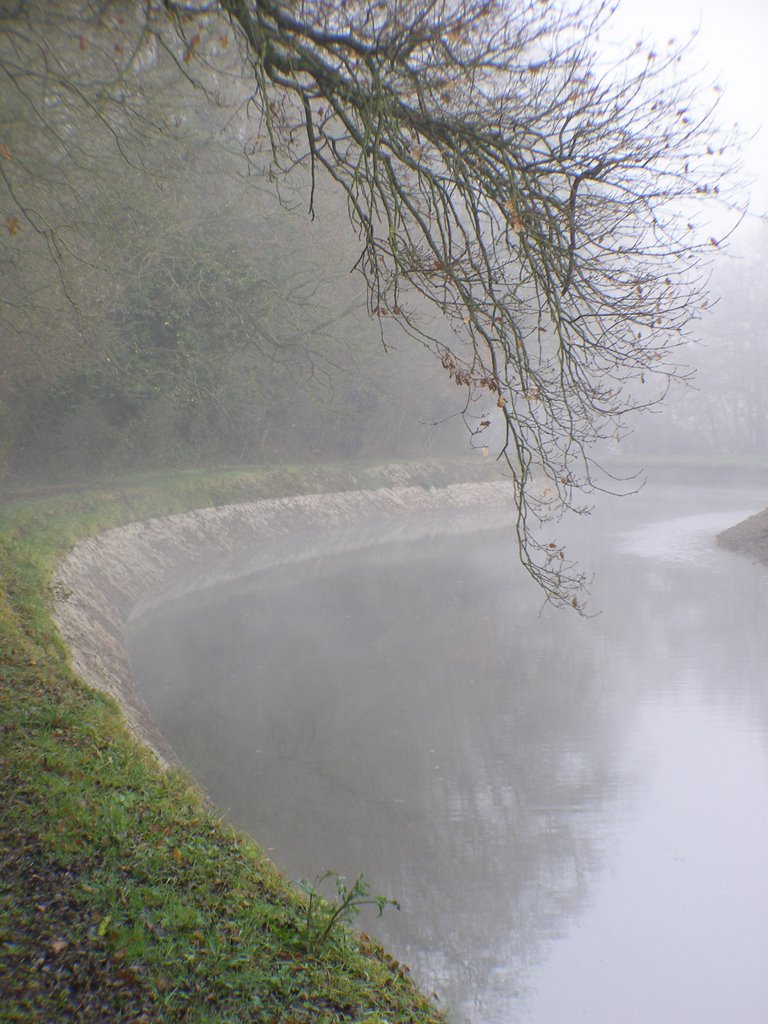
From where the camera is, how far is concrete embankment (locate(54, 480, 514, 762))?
10102 millimetres

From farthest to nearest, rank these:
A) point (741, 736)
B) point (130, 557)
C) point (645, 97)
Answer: point (130, 557)
point (741, 736)
point (645, 97)

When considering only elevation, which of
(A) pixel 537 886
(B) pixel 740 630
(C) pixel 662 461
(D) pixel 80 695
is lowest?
(C) pixel 662 461

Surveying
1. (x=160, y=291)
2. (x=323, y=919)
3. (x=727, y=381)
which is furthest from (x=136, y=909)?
(x=727, y=381)

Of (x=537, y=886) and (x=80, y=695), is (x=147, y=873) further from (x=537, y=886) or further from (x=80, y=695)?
(x=537, y=886)

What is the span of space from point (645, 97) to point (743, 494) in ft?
106

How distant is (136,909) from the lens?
3668mm

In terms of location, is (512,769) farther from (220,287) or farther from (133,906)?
(220,287)

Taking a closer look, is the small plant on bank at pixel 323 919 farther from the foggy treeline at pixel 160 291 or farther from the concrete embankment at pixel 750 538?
the concrete embankment at pixel 750 538

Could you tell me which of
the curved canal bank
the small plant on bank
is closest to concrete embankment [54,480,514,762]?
the curved canal bank

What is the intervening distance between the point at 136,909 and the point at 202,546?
16.0 metres

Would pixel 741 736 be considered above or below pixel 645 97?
below

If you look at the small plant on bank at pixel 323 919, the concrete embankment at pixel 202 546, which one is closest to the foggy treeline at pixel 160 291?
the concrete embankment at pixel 202 546

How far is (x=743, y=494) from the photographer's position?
1427 inches

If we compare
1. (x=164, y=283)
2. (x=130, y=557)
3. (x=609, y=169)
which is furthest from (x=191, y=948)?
(x=164, y=283)
